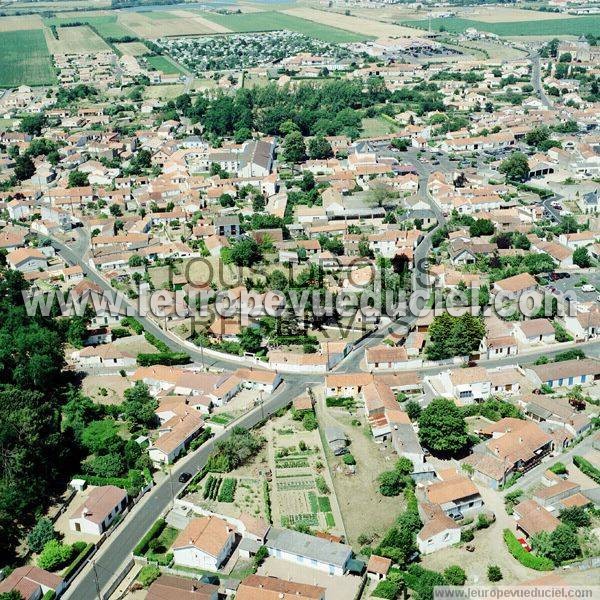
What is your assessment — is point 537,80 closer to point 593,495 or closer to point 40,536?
point 593,495

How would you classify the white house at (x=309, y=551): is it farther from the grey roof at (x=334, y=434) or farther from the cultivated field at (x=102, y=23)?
the cultivated field at (x=102, y=23)

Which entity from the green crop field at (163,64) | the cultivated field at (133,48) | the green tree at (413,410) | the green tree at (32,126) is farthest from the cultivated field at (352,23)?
the green tree at (413,410)

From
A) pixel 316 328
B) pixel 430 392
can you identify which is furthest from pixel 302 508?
pixel 316 328

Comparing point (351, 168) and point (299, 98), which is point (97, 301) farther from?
point (299, 98)

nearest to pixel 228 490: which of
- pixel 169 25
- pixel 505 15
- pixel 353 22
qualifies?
pixel 353 22

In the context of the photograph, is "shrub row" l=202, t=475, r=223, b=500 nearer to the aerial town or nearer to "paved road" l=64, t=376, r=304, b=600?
the aerial town

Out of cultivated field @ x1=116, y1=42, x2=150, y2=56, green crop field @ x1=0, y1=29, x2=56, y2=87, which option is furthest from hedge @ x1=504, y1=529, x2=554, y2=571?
cultivated field @ x1=116, y1=42, x2=150, y2=56
